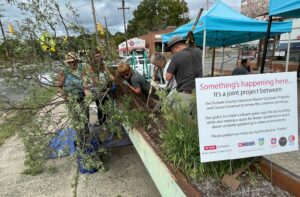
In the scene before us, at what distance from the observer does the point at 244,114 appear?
160 cm

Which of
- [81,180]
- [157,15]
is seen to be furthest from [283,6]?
[157,15]

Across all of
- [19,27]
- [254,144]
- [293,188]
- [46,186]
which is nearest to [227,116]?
[254,144]

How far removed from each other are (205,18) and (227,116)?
11.5 feet

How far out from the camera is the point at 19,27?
2584mm

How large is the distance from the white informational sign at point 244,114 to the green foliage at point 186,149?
0.27 metres

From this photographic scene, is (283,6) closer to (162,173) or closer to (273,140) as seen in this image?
(273,140)

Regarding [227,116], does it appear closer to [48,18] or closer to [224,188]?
[224,188]

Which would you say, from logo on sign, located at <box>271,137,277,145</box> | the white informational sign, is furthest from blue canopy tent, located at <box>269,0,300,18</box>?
logo on sign, located at <box>271,137,277,145</box>

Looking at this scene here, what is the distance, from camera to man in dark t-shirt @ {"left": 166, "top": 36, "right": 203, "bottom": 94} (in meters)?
2.98

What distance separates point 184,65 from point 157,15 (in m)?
56.5

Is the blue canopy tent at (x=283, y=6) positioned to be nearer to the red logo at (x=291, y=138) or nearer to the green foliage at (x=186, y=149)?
the red logo at (x=291, y=138)

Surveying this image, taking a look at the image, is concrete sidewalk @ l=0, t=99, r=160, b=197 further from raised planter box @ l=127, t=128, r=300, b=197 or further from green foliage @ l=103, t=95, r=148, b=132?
raised planter box @ l=127, t=128, r=300, b=197

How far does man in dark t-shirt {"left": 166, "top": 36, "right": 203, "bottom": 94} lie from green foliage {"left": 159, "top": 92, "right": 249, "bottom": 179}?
3.49 feet

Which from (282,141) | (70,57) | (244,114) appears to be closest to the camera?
(244,114)
